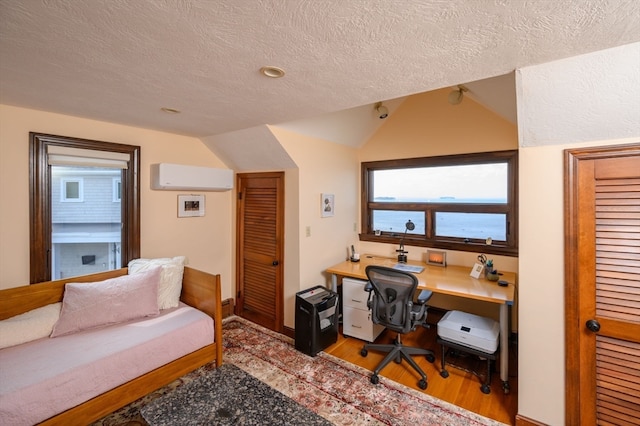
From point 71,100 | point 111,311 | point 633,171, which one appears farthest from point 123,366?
point 633,171

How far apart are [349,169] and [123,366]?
122 inches

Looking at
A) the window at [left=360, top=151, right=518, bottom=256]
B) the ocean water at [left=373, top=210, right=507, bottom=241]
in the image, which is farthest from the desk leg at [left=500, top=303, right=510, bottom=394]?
the ocean water at [left=373, top=210, right=507, bottom=241]

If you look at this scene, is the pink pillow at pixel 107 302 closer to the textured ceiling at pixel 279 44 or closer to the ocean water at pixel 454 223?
the textured ceiling at pixel 279 44

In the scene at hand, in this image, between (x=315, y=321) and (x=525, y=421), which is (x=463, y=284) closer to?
(x=525, y=421)

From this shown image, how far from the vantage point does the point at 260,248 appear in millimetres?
3521

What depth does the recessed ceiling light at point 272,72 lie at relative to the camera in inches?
62.8

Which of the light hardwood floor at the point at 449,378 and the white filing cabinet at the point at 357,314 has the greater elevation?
the white filing cabinet at the point at 357,314

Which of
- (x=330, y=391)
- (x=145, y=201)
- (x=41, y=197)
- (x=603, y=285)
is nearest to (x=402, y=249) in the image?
(x=330, y=391)

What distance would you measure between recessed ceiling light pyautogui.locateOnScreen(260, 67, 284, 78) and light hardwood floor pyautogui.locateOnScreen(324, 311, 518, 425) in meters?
2.55

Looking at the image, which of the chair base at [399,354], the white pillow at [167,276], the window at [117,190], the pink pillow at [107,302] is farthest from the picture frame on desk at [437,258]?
the window at [117,190]

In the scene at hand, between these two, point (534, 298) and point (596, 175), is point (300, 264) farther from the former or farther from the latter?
point (596, 175)

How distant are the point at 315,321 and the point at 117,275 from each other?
78.7 inches

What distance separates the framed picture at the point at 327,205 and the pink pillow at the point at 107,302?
73.3 inches

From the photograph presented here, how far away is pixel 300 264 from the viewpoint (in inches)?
123
